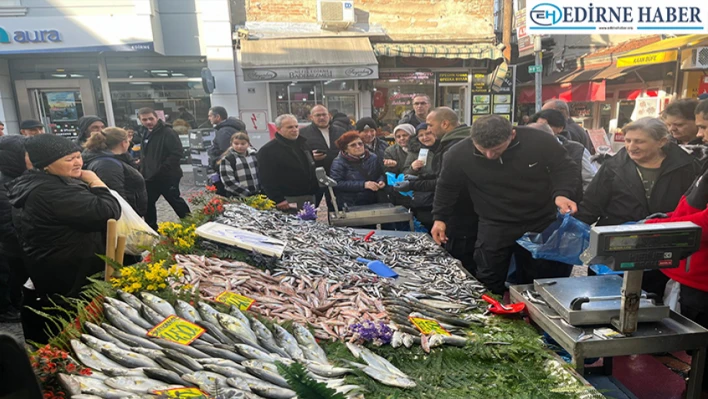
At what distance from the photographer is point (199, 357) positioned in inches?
75.7

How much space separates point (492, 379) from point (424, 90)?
11.5 meters

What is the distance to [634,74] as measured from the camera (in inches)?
527

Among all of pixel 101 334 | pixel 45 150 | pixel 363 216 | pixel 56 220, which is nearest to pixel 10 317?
pixel 56 220

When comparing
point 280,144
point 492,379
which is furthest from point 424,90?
point 492,379

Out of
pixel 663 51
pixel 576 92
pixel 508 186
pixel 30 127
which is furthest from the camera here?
pixel 576 92

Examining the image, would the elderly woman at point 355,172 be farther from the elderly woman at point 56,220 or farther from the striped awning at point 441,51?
the striped awning at point 441,51

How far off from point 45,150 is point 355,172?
131 inches

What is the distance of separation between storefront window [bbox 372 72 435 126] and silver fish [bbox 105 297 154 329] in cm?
1084

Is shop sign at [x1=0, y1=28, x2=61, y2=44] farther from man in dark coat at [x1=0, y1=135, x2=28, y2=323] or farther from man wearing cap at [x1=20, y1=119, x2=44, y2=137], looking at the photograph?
man in dark coat at [x1=0, y1=135, x2=28, y2=323]

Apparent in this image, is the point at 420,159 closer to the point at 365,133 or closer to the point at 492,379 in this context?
the point at 365,133

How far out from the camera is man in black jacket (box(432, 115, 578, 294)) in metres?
3.58

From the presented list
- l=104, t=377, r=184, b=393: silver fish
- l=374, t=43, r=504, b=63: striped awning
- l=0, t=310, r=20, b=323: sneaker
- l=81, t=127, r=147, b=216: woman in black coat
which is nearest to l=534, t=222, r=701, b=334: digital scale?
l=104, t=377, r=184, b=393: silver fish

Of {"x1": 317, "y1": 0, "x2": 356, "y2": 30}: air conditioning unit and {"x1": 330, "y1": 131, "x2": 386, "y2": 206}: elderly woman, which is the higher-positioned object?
{"x1": 317, "y1": 0, "x2": 356, "y2": 30}: air conditioning unit

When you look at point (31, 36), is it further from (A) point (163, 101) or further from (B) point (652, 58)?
(B) point (652, 58)
